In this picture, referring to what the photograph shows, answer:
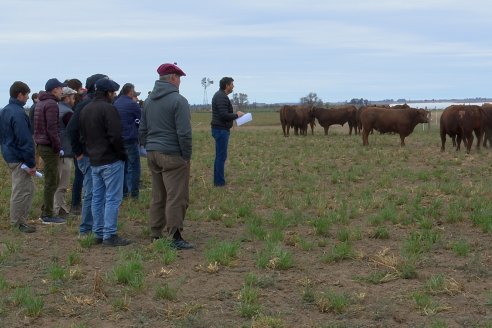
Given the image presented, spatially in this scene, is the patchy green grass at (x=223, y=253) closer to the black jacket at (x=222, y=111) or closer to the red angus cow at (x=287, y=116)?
the black jacket at (x=222, y=111)

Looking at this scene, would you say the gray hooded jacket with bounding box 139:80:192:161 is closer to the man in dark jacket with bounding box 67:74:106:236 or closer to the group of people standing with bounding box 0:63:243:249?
the group of people standing with bounding box 0:63:243:249

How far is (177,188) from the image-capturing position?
7.30 meters

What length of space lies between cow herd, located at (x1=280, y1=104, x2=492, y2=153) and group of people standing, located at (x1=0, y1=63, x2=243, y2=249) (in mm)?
11722

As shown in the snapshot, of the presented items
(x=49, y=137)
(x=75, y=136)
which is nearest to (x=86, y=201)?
(x=75, y=136)

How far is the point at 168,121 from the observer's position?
725 centimetres

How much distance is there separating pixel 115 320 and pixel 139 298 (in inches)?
20.5

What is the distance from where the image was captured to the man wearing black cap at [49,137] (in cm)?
859

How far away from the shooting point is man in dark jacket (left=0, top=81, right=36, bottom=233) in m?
8.09

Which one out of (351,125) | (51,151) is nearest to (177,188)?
(51,151)

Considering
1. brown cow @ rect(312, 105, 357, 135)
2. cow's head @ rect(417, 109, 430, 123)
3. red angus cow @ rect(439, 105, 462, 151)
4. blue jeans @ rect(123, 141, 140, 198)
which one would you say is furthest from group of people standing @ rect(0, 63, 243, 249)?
brown cow @ rect(312, 105, 357, 135)

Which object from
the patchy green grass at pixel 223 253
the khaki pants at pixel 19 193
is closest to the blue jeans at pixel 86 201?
the khaki pants at pixel 19 193

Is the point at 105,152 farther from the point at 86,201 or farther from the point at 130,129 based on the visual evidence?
the point at 130,129

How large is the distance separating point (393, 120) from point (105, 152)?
16.0 metres

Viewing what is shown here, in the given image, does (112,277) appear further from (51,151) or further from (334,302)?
(51,151)
